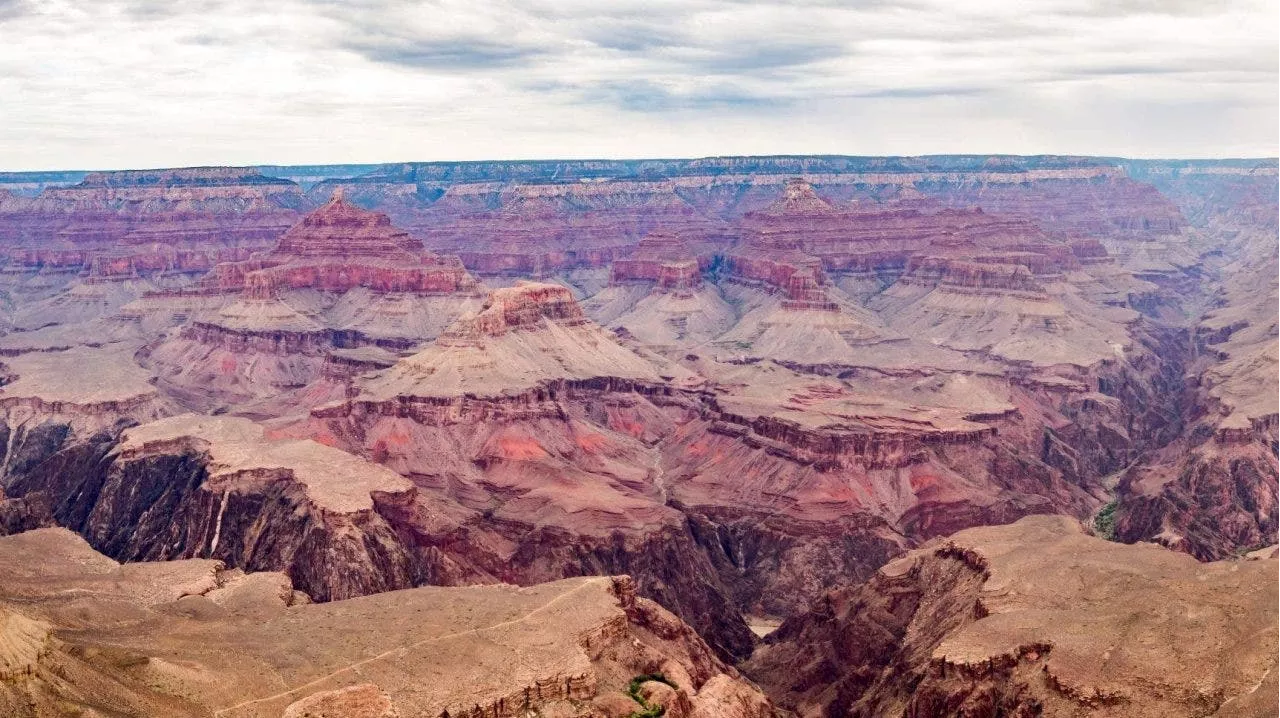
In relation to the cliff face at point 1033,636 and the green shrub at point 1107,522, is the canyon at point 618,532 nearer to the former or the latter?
the cliff face at point 1033,636

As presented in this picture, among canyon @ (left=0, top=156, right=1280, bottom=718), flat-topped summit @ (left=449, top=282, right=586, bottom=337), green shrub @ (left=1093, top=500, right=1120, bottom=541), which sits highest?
flat-topped summit @ (left=449, top=282, right=586, bottom=337)

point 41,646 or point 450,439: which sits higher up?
point 41,646

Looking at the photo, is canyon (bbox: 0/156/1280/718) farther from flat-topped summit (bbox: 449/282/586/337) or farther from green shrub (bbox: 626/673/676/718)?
flat-topped summit (bbox: 449/282/586/337)

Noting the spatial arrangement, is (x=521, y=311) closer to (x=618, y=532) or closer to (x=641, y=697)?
(x=618, y=532)

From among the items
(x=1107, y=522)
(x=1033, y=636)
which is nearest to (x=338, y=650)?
(x=1033, y=636)

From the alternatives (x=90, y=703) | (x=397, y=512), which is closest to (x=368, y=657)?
(x=90, y=703)

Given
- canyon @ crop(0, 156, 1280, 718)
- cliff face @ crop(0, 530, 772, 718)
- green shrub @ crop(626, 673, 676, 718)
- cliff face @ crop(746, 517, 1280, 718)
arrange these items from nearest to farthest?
cliff face @ crop(0, 530, 772, 718) < cliff face @ crop(746, 517, 1280, 718) < canyon @ crop(0, 156, 1280, 718) < green shrub @ crop(626, 673, 676, 718)

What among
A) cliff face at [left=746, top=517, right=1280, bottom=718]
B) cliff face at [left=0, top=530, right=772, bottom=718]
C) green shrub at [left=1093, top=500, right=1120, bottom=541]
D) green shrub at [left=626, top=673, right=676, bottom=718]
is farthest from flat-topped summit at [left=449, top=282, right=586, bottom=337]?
green shrub at [left=626, top=673, right=676, bottom=718]

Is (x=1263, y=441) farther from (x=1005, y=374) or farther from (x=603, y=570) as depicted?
(x=603, y=570)
